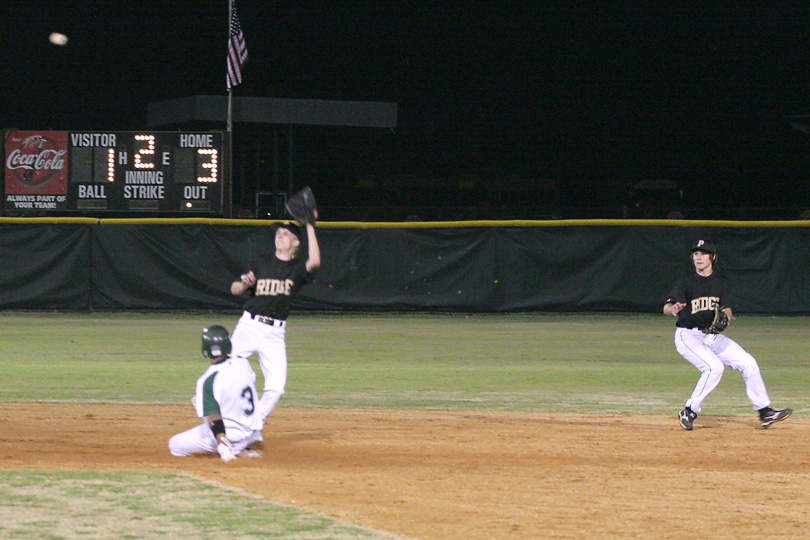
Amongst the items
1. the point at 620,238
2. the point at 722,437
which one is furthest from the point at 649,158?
the point at 722,437

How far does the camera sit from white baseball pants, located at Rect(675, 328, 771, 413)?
8.83m

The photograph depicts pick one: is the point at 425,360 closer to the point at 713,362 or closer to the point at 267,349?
the point at 713,362

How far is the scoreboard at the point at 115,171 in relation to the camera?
64.3 feet

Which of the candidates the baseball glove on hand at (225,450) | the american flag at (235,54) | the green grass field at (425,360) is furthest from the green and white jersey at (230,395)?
the american flag at (235,54)

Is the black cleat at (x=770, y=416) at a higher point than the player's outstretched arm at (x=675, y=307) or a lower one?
lower

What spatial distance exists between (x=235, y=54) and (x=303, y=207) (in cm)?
1549

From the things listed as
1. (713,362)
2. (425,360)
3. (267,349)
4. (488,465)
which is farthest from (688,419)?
(425,360)

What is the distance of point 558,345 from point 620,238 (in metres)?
4.83

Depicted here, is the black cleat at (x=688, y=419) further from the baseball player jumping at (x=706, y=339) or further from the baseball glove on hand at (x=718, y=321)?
the baseball glove on hand at (x=718, y=321)

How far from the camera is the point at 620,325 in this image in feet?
61.8

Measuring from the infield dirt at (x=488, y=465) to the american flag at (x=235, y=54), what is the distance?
522 inches

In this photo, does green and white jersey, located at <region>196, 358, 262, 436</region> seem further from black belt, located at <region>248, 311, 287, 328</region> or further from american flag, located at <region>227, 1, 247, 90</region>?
american flag, located at <region>227, 1, 247, 90</region>

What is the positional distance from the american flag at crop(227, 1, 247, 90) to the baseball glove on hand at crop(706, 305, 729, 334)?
597 inches

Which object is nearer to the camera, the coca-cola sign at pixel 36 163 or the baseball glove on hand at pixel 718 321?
the baseball glove on hand at pixel 718 321
